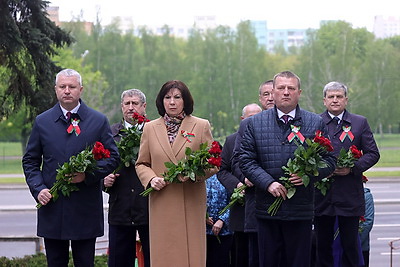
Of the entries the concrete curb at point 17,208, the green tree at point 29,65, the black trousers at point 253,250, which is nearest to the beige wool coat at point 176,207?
the black trousers at point 253,250

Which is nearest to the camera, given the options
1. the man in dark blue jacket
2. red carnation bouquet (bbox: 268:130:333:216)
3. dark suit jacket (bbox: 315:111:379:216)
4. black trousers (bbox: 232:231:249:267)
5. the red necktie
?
red carnation bouquet (bbox: 268:130:333:216)

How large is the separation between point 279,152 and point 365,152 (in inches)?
82.9

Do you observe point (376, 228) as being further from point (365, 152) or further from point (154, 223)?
point (154, 223)

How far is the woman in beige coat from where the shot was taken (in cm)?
686

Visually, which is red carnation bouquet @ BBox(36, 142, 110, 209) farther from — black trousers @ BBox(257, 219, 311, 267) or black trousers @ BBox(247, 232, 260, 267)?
black trousers @ BBox(247, 232, 260, 267)

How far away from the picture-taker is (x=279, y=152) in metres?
6.68

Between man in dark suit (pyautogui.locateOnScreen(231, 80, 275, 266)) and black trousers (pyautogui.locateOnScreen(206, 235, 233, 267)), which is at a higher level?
man in dark suit (pyautogui.locateOnScreen(231, 80, 275, 266))

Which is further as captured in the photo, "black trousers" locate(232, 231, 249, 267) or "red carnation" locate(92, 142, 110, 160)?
"black trousers" locate(232, 231, 249, 267)

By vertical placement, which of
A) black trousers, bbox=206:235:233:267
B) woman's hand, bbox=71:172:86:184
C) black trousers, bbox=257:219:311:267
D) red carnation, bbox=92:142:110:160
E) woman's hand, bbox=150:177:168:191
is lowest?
black trousers, bbox=206:235:233:267

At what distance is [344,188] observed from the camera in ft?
27.5

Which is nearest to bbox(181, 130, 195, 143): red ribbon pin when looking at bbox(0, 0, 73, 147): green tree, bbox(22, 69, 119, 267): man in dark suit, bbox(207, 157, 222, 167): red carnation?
bbox(207, 157, 222, 167): red carnation

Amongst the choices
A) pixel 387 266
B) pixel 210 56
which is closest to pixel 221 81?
pixel 210 56

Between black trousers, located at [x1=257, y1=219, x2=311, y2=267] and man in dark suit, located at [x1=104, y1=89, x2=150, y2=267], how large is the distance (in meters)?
1.41

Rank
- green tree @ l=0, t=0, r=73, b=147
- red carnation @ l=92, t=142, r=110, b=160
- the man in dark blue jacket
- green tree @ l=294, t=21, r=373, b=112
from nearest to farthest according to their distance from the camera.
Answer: red carnation @ l=92, t=142, r=110, b=160 → the man in dark blue jacket → green tree @ l=0, t=0, r=73, b=147 → green tree @ l=294, t=21, r=373, b=112
